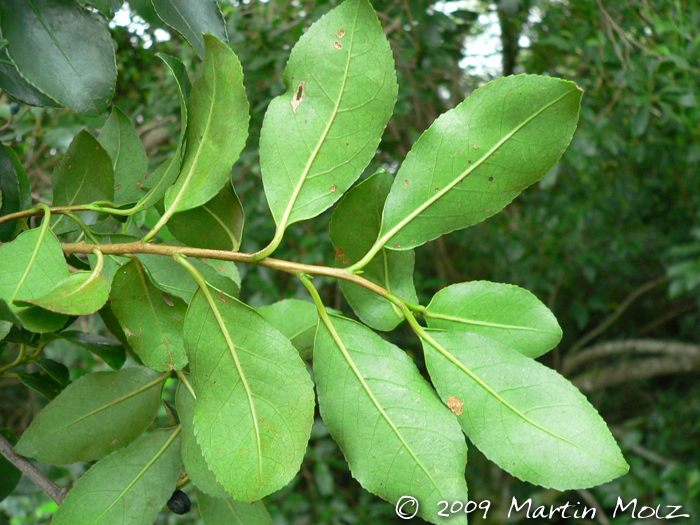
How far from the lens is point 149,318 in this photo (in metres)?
0.47

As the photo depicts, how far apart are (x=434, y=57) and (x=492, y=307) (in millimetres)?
1603

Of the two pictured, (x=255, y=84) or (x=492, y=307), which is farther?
(x=255, y=84)

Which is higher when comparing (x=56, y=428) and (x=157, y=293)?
(x=157, y=293)

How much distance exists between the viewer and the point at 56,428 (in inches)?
20.5

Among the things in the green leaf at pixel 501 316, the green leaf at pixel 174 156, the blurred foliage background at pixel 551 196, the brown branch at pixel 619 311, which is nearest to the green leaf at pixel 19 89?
the green leaf at pixel 174 156

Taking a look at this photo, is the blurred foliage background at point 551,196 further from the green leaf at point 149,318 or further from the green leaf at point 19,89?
the green leaf at point 149,318

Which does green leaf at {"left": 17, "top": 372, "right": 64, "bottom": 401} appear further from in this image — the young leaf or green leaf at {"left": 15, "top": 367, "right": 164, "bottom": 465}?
the young leaf

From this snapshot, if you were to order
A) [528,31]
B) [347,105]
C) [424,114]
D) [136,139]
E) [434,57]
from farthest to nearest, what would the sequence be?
[528,31]
[424,114]
[434,57]
[136,139]
[347,105]

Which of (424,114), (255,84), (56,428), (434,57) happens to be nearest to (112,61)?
(56,428)

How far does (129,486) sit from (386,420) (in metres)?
0.26

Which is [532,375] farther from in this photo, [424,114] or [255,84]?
[424,114]

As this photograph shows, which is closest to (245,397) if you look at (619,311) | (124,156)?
(124,156)

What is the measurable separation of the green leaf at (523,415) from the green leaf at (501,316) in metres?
0.02

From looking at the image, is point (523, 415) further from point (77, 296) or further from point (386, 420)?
point (77, 296)
